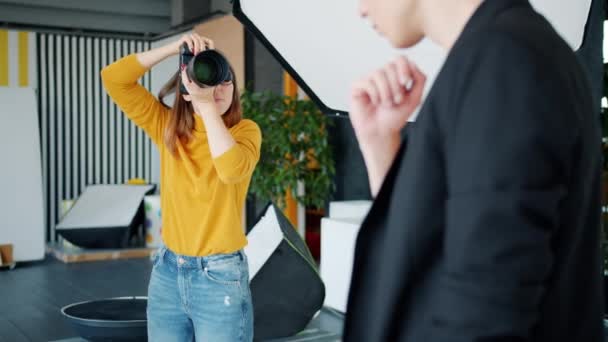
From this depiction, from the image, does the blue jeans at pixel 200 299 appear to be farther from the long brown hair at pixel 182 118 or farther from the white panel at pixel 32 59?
the white panel at pixel 32 59

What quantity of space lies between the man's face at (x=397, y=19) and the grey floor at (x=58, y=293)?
285cm

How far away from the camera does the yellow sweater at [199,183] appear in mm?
1603

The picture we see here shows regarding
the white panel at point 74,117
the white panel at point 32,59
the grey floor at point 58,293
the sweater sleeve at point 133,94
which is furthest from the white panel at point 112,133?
the sweater sleeve at point 133,94

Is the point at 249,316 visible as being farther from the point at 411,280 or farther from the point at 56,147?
the point at 56,147

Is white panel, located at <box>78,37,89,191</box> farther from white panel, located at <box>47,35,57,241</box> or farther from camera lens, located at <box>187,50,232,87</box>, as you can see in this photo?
camera lens, located at <box>187,50,232,87</box>

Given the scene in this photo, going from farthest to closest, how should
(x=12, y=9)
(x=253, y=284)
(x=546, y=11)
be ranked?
A: 1. (x=12, y=9)
2. (x=253, y=284)
3. (x=546, y=11)

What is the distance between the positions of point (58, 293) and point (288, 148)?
73.6 inches

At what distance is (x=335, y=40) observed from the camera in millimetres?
1694

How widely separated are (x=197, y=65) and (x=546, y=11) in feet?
2.95

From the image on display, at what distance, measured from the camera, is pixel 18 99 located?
18.9 feet

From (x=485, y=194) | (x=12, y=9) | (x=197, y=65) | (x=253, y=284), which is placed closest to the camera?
(x=485, y=194)

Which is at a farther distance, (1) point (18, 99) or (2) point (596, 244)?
(1) point (18, 99)

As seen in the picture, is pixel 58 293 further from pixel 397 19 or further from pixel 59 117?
pixel 397 19

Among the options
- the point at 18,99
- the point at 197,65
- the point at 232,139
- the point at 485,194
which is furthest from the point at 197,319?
the point at 18,99
